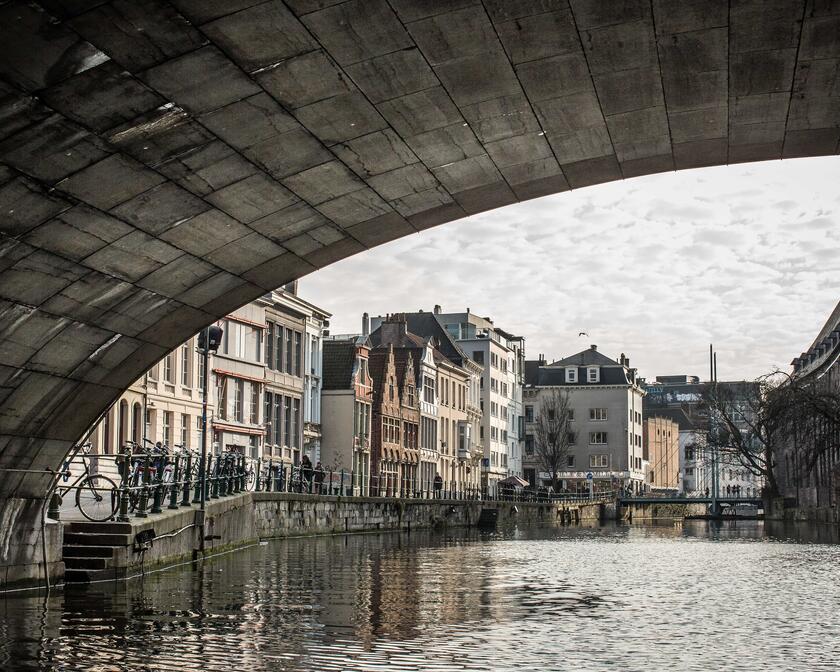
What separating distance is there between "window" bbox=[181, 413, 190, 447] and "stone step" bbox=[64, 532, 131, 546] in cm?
2998

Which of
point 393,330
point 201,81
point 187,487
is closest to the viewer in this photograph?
point 201,81

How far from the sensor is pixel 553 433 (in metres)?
124

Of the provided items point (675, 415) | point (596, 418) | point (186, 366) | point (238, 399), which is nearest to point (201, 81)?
point (186, 366)

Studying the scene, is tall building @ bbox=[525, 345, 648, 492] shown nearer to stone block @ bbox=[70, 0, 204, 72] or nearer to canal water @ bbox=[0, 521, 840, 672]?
canal water @ bbox=[0, 521, 840, 672]

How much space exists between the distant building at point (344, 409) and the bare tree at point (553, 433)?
48.9 meters

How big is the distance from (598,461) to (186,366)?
92.3 meters

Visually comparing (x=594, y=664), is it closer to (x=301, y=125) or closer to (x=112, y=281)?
(x=301, y=125)

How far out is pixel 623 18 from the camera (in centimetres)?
1200

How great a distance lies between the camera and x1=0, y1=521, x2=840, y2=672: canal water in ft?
43.0

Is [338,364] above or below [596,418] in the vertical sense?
below

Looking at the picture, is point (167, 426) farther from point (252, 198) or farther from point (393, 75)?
point (393, 75)

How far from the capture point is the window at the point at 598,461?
5522 inches

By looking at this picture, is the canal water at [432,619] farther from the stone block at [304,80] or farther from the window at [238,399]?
the window at [238,399]

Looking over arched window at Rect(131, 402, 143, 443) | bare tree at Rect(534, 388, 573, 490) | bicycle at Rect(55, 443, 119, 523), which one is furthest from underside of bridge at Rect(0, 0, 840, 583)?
bare tree at Rect(534, 388, 573, 490)
